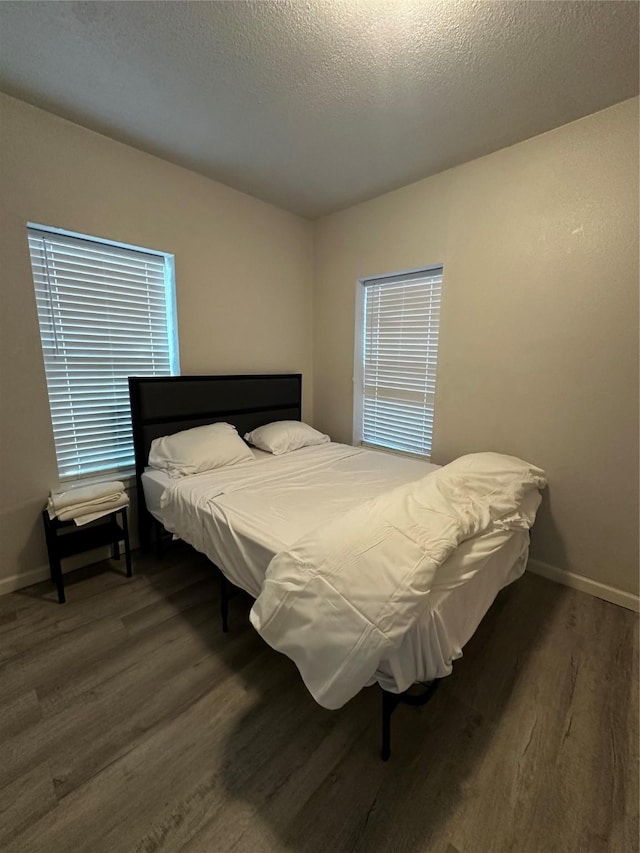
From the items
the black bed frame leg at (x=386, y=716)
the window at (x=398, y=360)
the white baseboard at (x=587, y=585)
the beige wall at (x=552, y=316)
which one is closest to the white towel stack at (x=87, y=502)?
the black bed frame leg at (x=386, y=716)

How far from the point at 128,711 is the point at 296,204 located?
3.55 m

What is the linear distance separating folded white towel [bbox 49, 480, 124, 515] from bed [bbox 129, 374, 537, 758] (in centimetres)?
21

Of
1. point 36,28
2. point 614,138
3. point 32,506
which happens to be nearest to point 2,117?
point 36,28

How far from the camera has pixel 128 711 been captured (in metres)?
1.40

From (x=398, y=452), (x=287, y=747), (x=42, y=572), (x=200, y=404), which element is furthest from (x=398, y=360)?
(x=42, y=572)

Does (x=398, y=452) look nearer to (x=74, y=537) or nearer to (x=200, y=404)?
(x=200, y=404)

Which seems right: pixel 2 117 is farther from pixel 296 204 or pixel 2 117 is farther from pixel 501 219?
pixel 501 219

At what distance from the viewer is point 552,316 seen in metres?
2.12

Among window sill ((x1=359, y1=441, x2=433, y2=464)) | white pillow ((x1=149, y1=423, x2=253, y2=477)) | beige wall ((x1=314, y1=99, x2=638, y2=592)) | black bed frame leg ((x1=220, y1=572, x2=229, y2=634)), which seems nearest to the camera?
black bed frame leg ((x1=220, y1=572, x2=229, y2=634))

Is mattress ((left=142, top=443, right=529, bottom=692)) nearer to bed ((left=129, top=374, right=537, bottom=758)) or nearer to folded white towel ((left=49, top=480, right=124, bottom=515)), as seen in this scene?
bed ((left=129, top=374, right=537, bottom=758))

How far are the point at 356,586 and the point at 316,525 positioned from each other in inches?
21.8

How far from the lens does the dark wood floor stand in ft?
3.43

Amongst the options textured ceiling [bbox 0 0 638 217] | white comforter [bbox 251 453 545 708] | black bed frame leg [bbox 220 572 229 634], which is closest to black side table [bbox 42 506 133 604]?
black bed frame leg [bbox 220 572 229 634]

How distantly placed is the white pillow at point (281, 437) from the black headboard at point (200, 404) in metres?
0.17
